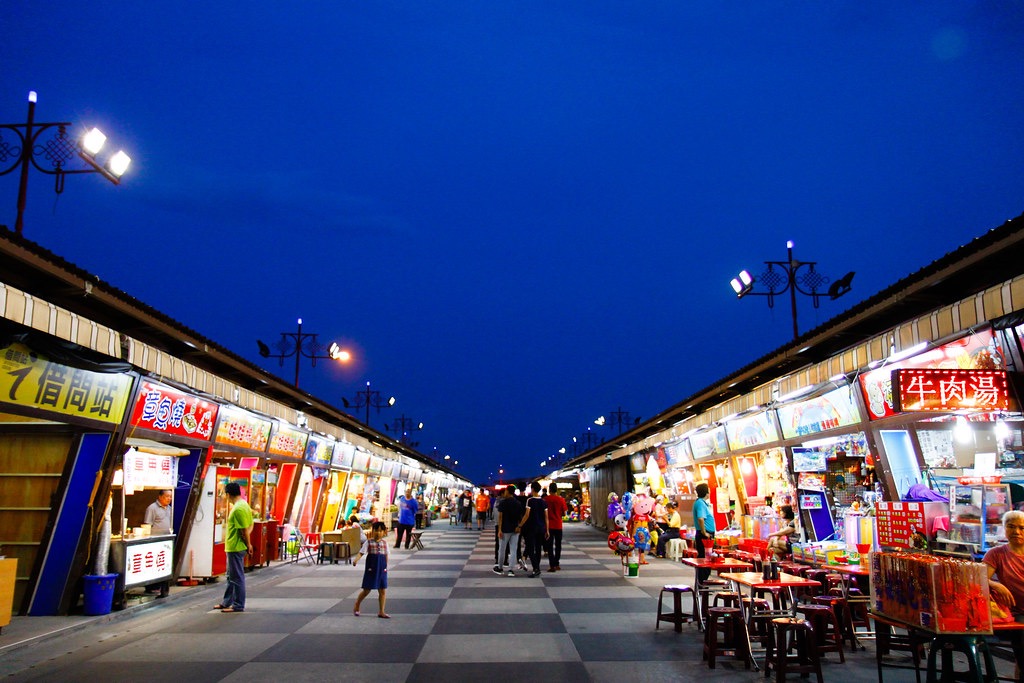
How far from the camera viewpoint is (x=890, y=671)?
721 cm

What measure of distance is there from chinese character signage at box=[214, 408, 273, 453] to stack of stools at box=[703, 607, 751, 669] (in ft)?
33.1

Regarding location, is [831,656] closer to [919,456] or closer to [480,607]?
[919,456]

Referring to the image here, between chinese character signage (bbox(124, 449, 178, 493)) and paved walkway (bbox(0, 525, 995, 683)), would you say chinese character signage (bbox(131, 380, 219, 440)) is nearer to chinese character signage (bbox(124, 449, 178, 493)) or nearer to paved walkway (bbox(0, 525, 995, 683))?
chinese character signage (bbox(124, 449, 178, 493))

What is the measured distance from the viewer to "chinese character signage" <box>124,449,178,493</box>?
11406 millimetres

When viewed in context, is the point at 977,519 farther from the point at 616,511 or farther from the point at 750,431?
the point at 616,511

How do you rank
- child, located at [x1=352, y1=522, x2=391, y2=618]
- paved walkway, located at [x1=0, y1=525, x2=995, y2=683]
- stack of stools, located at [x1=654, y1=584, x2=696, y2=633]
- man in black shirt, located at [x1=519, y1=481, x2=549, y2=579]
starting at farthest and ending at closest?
man in black shirt, located at [x1=519, y1=481, x2=549, y2=579] → child, located at [x1=352, y1=522, x2=391, y2=618] → stack of stools, located at [x1=654, y1=584, x2=696, y2=633] → paved walkway, located at [x1=0, y1=525, x2=995, y2=683]

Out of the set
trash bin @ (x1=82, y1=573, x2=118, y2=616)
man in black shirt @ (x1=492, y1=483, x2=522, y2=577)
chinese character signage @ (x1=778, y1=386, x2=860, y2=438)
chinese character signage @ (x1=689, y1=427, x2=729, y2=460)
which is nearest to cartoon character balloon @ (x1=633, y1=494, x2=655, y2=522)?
chinese character signage @ (x1=689, y1=427, x2=729, y2=460)

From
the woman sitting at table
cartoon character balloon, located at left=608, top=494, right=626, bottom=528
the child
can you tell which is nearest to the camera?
the child

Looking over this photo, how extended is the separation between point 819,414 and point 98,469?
1155 centimetres

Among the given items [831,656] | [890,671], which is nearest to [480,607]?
[831,656]

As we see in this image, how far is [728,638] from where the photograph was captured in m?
7.86

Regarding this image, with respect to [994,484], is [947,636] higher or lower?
lower

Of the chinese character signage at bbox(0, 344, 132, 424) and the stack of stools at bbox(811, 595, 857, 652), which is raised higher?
the chinese character signage at bbox(0, 344, 132, 424)

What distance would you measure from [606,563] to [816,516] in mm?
6572
